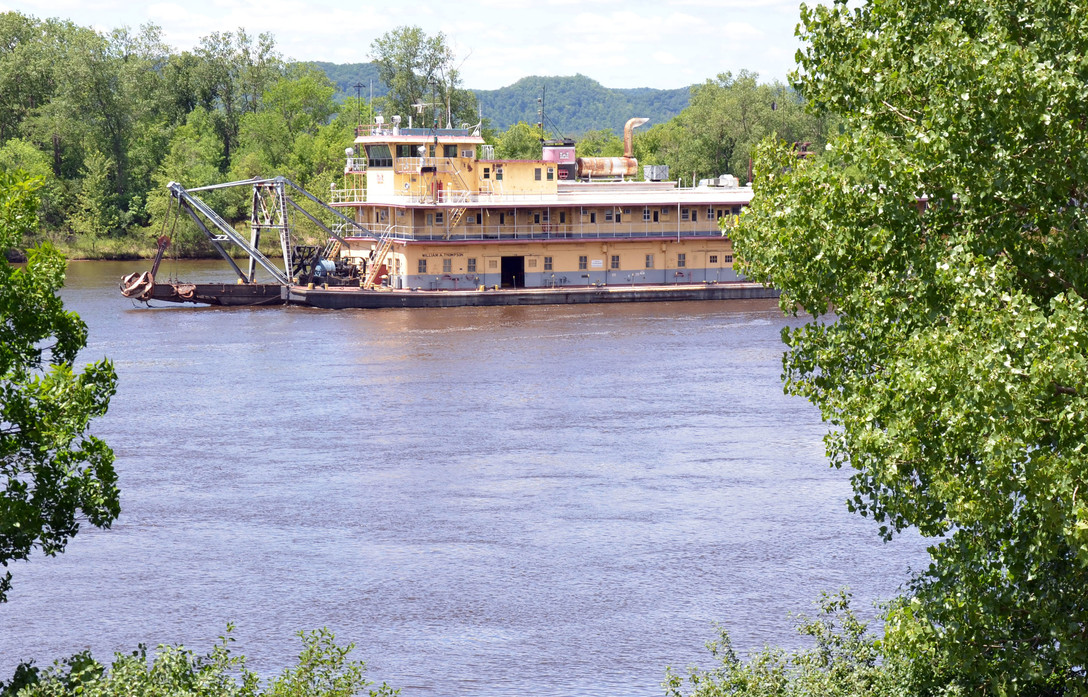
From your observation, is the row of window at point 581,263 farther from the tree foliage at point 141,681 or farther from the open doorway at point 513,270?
the tree foliage at point 141,681

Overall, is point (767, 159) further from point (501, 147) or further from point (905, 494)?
point (501, 147)

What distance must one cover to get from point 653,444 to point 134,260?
62.9m

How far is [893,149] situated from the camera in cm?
1258

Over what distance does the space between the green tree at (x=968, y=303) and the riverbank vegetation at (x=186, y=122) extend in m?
76.0

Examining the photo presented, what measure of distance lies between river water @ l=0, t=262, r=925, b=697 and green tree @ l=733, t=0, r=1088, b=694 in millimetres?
6703

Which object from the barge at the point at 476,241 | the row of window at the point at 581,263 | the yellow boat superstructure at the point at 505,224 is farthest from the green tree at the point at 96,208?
the row of window at the point at 581,263

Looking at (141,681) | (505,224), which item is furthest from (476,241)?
(141,681)

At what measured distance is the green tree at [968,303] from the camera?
36.4ft

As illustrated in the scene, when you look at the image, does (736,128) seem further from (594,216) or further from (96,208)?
(96,208)

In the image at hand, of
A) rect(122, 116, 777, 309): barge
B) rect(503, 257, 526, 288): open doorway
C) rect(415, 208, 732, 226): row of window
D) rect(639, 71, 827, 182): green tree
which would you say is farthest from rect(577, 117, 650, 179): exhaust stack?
rect(639, 71, 827, 182): green tree

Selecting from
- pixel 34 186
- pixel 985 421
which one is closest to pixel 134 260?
pixel 34 186

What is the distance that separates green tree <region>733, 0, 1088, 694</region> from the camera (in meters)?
11.1

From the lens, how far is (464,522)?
26.2 m

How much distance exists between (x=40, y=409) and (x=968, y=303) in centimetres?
853
